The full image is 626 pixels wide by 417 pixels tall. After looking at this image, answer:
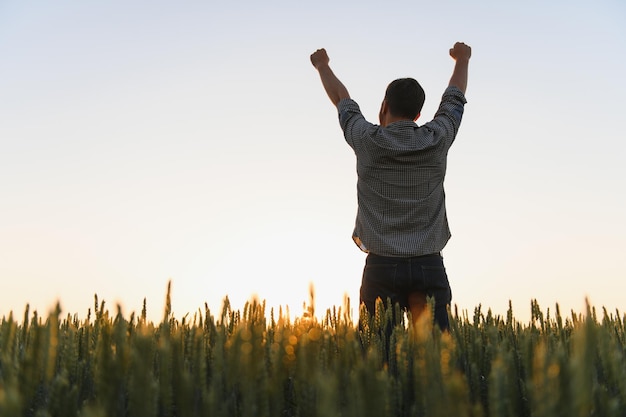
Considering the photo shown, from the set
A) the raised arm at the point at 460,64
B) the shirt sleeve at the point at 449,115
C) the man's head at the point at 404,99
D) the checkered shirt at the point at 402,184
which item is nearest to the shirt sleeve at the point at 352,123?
the checkered shirt at the point at 402,184

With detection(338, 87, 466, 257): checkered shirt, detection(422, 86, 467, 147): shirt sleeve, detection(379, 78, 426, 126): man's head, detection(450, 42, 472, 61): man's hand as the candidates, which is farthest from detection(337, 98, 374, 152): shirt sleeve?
detection(450, 42, 472, 61): man's hand

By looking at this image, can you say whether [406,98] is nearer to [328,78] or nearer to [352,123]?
Answer: [352,123]

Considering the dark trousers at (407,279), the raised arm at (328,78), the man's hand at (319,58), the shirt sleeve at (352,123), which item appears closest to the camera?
the dark trousers at (407,279)

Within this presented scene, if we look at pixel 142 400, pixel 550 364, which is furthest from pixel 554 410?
pixel 142 400

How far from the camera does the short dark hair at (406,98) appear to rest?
11.2 feet

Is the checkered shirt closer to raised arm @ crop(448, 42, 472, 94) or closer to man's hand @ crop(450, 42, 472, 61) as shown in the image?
raised arm @ crop(448, 42, 472, 94)

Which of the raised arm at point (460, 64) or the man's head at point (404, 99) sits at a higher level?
the raised arm at point (460, 64)

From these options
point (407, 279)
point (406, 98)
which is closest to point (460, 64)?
point (406, 98)

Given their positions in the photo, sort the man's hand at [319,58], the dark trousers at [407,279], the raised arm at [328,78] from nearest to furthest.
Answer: the dark trousers at [407,279] < the raised arm at [328,78] < the man's hand at [319,58]

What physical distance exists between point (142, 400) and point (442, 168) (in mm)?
2524

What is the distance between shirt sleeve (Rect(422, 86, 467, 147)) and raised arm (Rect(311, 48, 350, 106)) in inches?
22.7

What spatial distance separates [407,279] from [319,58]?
5.27 ft

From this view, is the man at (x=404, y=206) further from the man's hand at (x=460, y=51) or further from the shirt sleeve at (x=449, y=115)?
the man's hand at (x=460, y=51)

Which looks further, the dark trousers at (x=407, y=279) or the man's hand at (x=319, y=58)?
the man's hand at (x=319, y=58)
